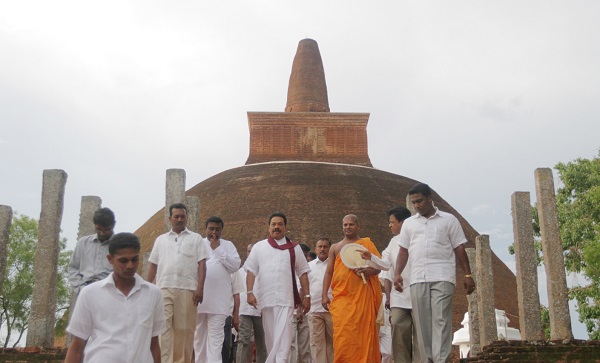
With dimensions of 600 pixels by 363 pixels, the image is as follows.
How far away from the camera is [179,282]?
718 cm

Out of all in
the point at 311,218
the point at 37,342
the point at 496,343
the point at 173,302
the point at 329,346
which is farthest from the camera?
the point at 311,218

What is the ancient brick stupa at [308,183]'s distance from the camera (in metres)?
26.0

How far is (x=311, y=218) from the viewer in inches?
1028

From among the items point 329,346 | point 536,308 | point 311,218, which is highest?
point 311,218

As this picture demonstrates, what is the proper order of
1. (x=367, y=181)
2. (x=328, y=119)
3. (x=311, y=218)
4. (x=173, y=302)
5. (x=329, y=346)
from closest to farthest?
(x=173, y=302)
(x=329, y=346)
(x=311, y=218)
(x=367, y=181)
(x=328, y=119)

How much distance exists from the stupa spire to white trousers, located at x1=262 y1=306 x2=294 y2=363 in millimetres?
28945

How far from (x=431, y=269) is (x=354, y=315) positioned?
1091 mm

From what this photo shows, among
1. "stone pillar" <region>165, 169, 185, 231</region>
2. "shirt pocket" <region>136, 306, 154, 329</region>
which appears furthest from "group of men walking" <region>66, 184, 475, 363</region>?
"stone pillar" <region>165, 169, 185, 231</region>

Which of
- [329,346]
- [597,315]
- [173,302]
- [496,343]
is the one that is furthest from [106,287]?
[597,315]

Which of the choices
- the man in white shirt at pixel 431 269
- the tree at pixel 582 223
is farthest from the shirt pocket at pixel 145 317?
the tree at pixel 582 223

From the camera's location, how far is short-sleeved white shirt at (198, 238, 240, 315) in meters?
7.80

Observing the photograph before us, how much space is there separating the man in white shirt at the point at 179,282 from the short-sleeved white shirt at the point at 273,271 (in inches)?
23.4

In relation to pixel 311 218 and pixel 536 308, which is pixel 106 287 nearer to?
pixel 536 308

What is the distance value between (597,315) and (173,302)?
13.2 metres
